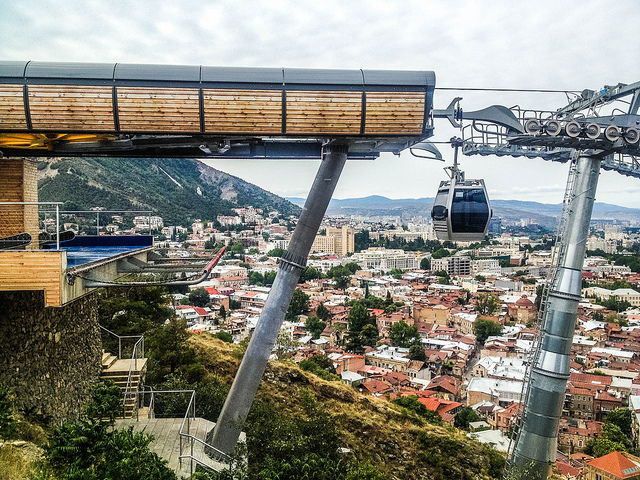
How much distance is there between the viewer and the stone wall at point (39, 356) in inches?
183

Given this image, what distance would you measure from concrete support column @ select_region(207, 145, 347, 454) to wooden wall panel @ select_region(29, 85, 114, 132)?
6.82 ft

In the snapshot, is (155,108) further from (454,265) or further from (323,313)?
(454,265)

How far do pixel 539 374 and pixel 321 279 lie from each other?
7128 centimetres

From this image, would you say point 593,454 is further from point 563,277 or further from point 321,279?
point 321,279

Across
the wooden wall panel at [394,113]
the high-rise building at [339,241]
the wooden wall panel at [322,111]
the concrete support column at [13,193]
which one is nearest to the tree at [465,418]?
the wooden wall panel at [394,113]

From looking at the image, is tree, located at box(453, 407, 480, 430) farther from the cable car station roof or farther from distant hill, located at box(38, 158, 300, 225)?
the cable car station roof

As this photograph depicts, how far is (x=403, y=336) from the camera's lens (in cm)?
4322

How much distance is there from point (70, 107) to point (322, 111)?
2.35 metres

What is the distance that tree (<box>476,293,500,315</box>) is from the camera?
55656 mm

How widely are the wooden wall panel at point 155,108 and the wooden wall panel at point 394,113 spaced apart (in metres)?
1.67

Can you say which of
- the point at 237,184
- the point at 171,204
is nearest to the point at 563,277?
the point at 171,204

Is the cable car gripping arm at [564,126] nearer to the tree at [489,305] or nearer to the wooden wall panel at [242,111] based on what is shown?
the wooden wall panel at [242,111]

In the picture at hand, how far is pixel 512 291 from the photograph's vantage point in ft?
229

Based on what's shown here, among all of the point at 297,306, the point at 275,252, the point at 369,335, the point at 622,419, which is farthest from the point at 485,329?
the point at 275,252
